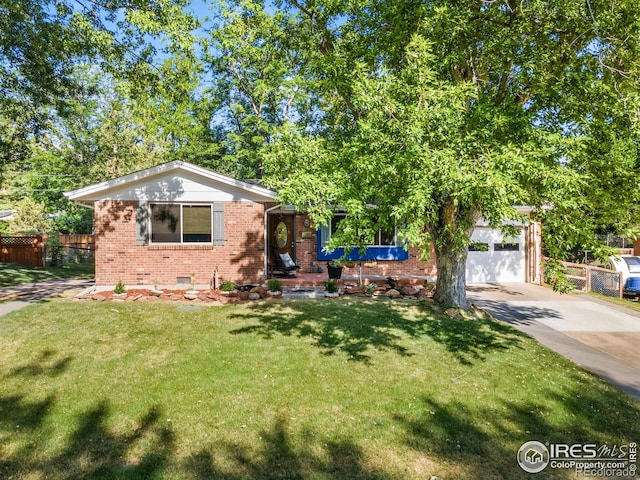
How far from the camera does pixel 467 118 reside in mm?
5914

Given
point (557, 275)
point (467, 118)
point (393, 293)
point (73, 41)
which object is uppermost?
point (73, 41)

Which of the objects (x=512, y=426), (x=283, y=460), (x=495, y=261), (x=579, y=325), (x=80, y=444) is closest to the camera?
(x=283, y=460)

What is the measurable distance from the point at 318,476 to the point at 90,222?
29.9 meters

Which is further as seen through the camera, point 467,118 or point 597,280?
point 597,280

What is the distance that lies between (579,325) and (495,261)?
7.01 m

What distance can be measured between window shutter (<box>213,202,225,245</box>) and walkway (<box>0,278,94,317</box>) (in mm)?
5287

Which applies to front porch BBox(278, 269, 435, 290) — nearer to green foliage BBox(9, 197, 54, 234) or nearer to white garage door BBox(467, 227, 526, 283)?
white garage door BBox(467, 227, 526, 283)

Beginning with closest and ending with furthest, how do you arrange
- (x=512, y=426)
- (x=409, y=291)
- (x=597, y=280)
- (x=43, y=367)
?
(x=512, y=426) < (x=43, y=367) < (x=409, y=291) < (x=597, y=280)

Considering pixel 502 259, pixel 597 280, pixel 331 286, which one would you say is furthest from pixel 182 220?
pixel 597 280

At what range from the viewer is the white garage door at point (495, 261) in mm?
16047

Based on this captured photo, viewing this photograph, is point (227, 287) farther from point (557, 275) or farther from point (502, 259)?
point (502, 259)

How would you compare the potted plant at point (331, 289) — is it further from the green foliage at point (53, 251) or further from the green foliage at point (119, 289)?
the green foliage at point (53, 251)

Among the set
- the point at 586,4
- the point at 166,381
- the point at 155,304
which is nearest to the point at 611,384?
the point at 586,4

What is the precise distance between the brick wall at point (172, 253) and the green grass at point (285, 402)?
12.7 ft
